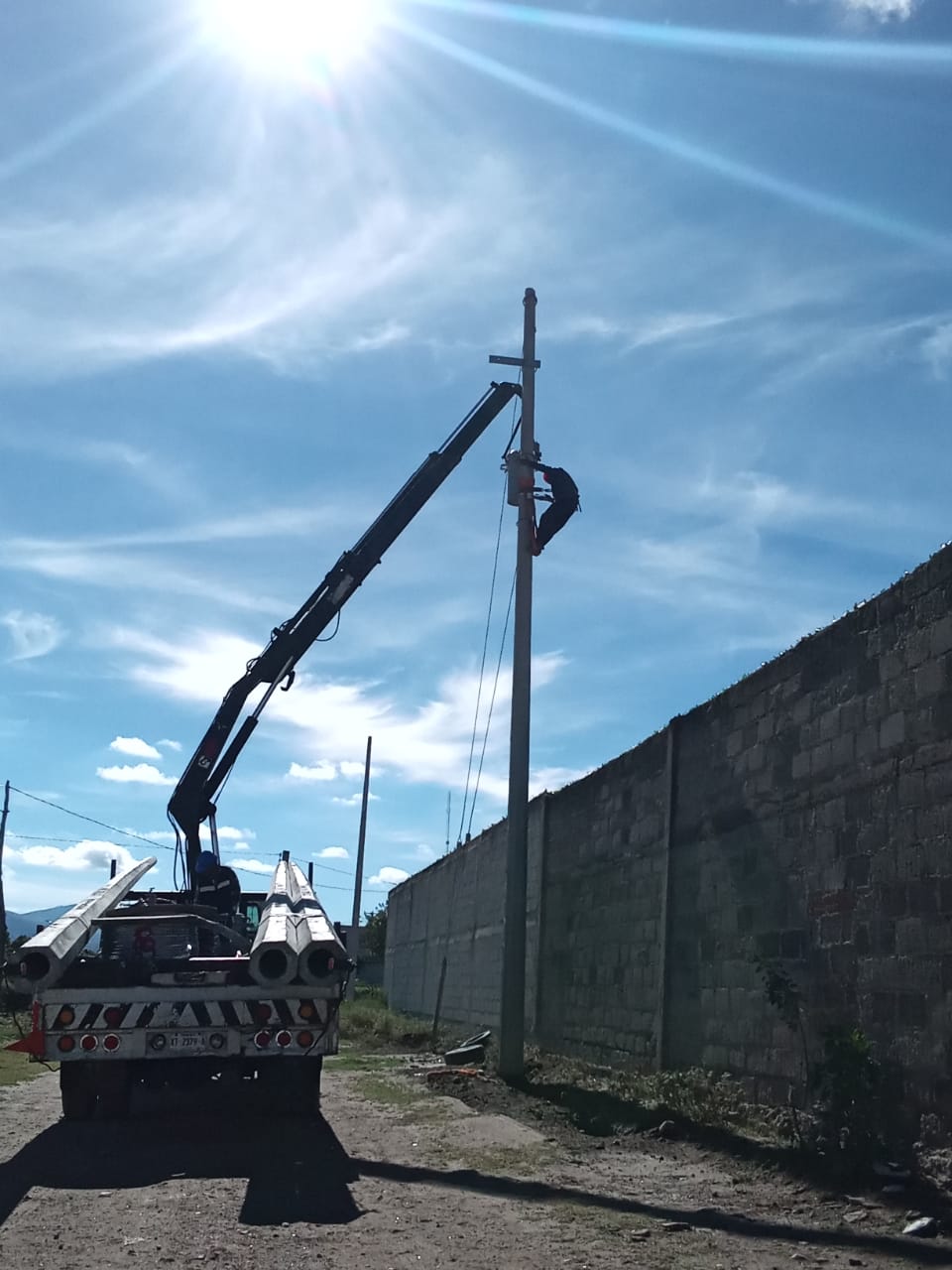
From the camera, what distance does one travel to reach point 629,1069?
42.9ft

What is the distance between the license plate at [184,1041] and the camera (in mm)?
9602

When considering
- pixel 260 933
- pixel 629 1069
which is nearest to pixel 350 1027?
pixel 629 1069

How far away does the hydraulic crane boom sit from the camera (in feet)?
61.4

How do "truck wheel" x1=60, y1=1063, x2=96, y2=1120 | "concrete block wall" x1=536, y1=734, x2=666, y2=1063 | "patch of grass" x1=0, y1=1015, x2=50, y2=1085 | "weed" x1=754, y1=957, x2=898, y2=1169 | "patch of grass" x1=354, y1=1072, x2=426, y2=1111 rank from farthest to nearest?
"patch of grass" x1=0, y1=1015, x2=50, y2=1085
"concrete block wall" x1=536, y1=734, x2=666, y2=1063
"patch of grass" x1=354, y1=1072, x2=426, y2=1111
"truck wheel" x1=60, y1=1063, x2=96, y2=1120
"weed" x1=754, y1=957, x2=898, y2=1169

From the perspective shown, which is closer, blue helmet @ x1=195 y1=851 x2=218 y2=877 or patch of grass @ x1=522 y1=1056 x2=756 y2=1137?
patch of grass @ x1=522 y1=1056 x2=756 y2=1137

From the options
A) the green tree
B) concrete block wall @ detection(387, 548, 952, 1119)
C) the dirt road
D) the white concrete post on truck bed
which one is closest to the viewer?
the dirt road

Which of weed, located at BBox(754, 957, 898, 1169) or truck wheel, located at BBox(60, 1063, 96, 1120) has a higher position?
weed, located at BBox(754, 957, 898, 1169)

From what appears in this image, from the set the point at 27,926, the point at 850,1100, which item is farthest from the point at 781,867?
the point at 27,926

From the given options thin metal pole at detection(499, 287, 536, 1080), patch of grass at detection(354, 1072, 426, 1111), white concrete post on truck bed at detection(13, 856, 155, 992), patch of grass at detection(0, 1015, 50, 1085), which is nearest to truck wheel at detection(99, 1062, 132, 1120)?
white concrete post on truck bed at detection(13, 856, 155, 992)

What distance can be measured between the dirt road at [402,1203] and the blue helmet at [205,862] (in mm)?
6130

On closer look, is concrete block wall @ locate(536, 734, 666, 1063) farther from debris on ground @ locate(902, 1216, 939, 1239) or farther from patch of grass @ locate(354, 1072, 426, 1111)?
debris on ground @ locate(902, 1216, 939, 1239)

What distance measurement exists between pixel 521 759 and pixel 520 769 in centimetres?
11

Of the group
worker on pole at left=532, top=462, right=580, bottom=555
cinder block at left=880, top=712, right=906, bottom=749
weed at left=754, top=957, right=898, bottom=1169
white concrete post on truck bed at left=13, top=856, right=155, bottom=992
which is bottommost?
weed at left=754, top=957, right=898, bottom=1169

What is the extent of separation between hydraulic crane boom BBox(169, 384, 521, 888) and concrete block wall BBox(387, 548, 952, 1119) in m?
4.57
